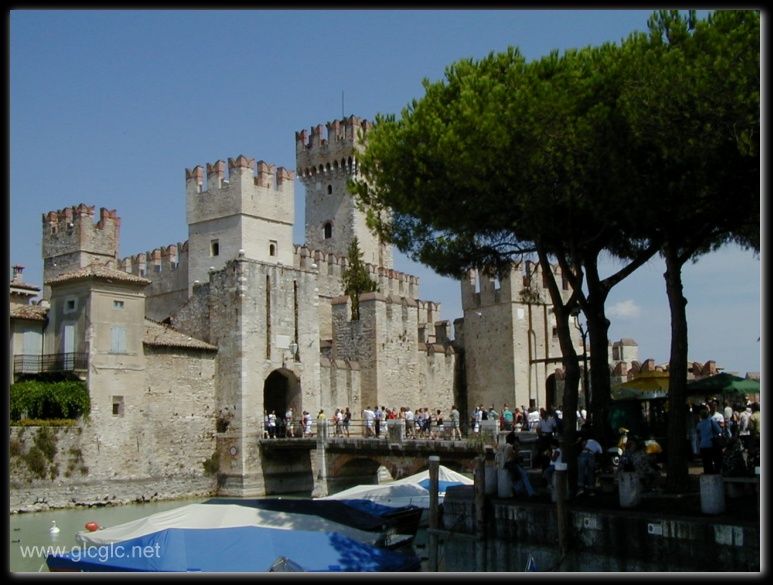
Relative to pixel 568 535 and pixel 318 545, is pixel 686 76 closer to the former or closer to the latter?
pixel 568 535

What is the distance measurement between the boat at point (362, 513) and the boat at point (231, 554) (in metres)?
2.05

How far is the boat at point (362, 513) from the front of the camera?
18.3 meters

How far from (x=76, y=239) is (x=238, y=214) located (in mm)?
7655

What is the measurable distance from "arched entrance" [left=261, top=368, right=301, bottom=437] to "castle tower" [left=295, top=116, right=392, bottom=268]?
52.0 ft

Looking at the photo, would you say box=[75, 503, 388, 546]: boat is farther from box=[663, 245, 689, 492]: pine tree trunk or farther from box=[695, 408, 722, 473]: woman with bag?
box=[695, 408, 722, 473]: woman with bag

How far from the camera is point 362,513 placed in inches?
756

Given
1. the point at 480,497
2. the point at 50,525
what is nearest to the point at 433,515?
the point at 480,497

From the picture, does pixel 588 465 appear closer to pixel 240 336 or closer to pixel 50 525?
pixel 50 525

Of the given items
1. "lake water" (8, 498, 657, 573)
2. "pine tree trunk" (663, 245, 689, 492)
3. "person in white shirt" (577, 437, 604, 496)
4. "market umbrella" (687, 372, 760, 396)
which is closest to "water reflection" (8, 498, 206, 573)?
"lake water" (8, 498, 657, 573)

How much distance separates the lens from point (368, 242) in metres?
50.9

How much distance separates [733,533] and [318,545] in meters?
6.66

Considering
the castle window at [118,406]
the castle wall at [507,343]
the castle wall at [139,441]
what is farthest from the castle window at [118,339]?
the castle wall at [507,343]

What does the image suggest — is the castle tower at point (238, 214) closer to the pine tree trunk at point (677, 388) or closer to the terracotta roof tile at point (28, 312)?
the terracotta roof tile at point (28, 312)

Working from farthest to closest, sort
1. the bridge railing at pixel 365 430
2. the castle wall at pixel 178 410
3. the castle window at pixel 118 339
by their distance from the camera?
the castle wall at pixel 178 410
the bridge railing at pixel 365 430
the castle window at pixel 118 339
